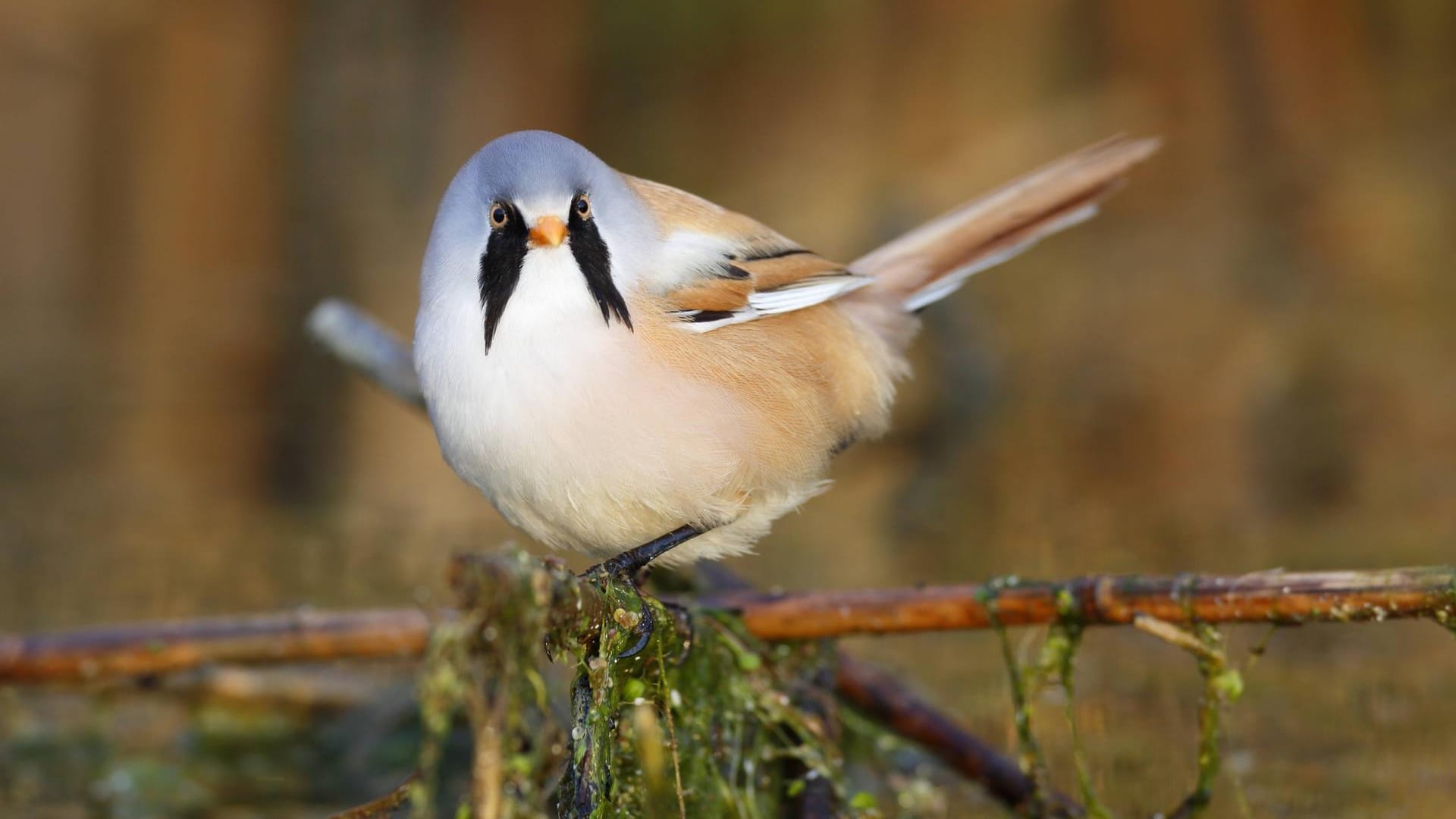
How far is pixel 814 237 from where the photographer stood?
27.1ft

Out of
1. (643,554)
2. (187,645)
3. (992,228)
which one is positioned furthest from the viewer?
(992,228)

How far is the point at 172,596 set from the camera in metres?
5.77

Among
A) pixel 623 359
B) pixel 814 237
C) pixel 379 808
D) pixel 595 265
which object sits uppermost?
pixel 814 237

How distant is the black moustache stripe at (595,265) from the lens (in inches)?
112

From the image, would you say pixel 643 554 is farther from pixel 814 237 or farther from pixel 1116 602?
pixel 814 237

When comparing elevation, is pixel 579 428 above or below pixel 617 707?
above

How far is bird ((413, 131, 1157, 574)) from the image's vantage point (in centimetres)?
278

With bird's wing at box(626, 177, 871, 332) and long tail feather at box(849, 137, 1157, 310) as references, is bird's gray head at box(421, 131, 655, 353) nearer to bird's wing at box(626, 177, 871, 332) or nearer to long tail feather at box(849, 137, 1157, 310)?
bird's wing at box(626, 177, 871, 332)

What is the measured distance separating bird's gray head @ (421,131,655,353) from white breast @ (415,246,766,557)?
0.02 meters

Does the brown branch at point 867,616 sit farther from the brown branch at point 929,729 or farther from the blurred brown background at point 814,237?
the blurred brown background at point 814,237

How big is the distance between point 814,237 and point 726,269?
5.12 metres

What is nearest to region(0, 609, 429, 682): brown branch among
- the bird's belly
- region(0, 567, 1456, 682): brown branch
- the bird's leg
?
region(0, 567, 1456, 682): brown branch

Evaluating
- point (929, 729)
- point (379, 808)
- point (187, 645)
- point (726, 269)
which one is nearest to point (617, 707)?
point (379, 808)

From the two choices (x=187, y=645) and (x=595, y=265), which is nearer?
(x=595, y=265)
